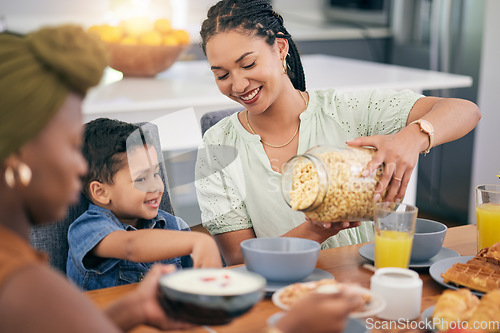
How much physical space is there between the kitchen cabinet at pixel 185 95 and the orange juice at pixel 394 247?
1.86 feet

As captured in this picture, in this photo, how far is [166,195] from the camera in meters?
1.69

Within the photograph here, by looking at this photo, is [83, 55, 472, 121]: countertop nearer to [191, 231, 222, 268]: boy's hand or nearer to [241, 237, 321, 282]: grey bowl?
[191, 231, 222, 268]: boy's hand

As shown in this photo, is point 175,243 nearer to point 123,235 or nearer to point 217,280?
point 123,235

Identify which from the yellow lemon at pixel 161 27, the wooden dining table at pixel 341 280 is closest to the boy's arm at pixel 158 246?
the wooden dining table at pixel 341 280

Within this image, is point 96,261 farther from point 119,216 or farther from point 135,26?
point 135,26

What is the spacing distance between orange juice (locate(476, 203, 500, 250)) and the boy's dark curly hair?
2.64 ft

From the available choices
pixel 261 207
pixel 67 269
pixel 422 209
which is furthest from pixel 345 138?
pixel 422 209

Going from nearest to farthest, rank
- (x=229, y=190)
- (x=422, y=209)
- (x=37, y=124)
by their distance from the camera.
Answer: (x=37, y=124)
(x=229, y=190)
(x=422, y=209)

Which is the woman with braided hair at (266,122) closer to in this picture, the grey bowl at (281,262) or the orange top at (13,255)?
the grey bowl at (281,262)

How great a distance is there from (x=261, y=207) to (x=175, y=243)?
1.50 feet

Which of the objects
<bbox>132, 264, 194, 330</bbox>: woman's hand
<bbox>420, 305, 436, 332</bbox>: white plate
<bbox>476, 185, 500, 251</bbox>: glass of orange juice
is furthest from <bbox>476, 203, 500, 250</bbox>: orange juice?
<bbox>132, 264, 194, 330</bbox>: woman's hand

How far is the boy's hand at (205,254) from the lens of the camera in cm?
118

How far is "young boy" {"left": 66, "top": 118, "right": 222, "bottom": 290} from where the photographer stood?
1.30 meters

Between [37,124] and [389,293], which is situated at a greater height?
[37,124]
